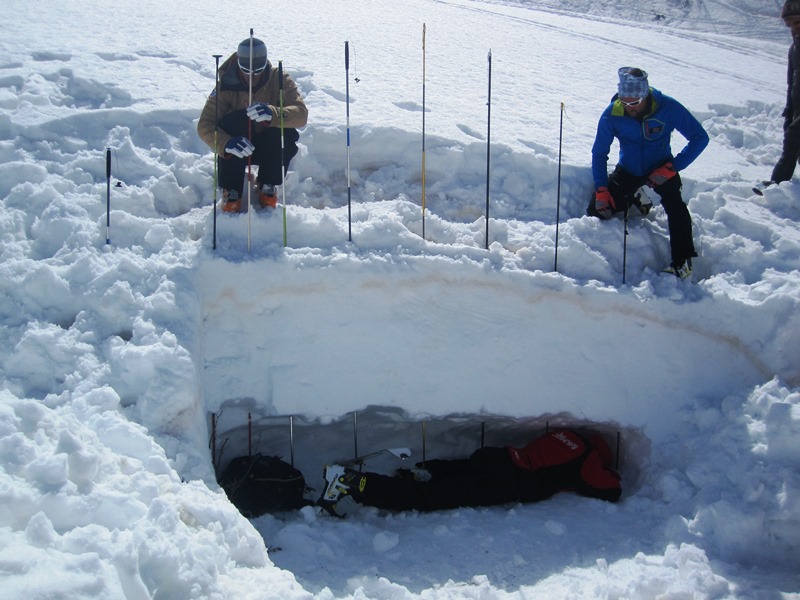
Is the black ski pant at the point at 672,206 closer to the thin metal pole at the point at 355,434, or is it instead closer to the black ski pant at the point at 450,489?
the black ski pant at the point at 450,489

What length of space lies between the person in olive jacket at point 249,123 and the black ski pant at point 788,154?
Answer: 4412 millimetres

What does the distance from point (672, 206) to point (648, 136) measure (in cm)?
61

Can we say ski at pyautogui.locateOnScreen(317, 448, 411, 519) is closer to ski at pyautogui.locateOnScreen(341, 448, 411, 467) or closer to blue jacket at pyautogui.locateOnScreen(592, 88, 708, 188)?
ski at pyautogui.locateOnScreen(341, 448, 411, 467)

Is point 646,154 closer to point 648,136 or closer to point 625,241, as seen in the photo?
point 648,136

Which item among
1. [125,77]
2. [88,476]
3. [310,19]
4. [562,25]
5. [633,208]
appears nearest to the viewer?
[88,476]

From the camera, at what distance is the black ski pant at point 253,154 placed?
→ 596 cm

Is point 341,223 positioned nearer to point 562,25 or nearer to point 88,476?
point 88,476

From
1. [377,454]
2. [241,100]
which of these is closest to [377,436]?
[377,454]

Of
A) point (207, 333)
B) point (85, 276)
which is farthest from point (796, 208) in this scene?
point (85, 276)

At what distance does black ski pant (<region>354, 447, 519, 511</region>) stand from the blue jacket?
99.4 inches

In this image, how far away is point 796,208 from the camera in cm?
695

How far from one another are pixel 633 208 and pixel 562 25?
26.1 feet

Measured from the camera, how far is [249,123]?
5914mm

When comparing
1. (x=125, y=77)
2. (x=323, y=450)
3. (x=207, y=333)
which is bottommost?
(x=323, y=450)
